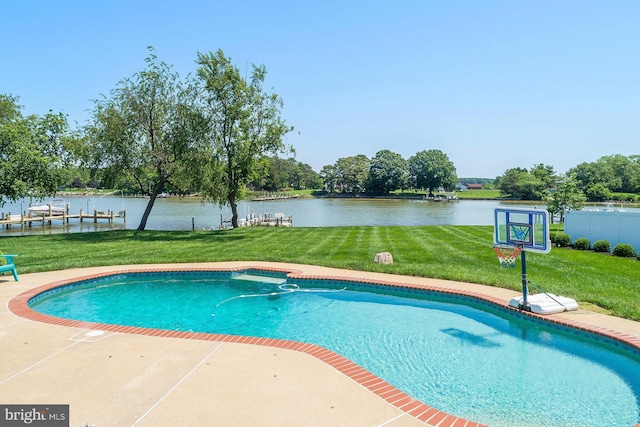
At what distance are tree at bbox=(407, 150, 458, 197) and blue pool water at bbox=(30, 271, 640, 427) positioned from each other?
341 ft

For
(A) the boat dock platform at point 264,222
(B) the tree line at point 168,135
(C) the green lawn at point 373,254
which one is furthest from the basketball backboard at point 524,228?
(A) the boat dock platform at point 264,222

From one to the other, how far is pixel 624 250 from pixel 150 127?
2191cm

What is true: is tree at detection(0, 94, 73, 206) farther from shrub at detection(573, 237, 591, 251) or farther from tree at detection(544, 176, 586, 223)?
tree at detection(544, 176, 586, 223)

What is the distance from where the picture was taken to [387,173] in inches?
4252

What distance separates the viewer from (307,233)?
23.0m

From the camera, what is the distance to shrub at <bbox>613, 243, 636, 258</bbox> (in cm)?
1475

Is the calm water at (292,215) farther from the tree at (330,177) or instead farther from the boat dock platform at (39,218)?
the tree at (330,177)

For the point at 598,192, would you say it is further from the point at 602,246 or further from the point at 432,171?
the point at 602,246

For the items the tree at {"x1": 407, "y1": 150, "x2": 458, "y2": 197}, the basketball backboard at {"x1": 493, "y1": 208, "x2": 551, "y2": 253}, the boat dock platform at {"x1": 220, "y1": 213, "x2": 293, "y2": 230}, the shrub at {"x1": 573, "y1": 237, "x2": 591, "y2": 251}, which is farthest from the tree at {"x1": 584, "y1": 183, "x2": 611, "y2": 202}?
the basketball backboard at {"x1": 493, "y1": 208, "x2": 551, "y2": 253}

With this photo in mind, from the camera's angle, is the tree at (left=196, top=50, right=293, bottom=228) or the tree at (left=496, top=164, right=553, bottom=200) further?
the tree at (left=496, top=164, right=553, bottom=200)

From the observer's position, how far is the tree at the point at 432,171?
111 meters

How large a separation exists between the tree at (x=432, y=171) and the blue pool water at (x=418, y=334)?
103950 millimetres

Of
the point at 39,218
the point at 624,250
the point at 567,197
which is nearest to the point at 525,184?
the point at 567,197

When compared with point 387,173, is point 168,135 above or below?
below
